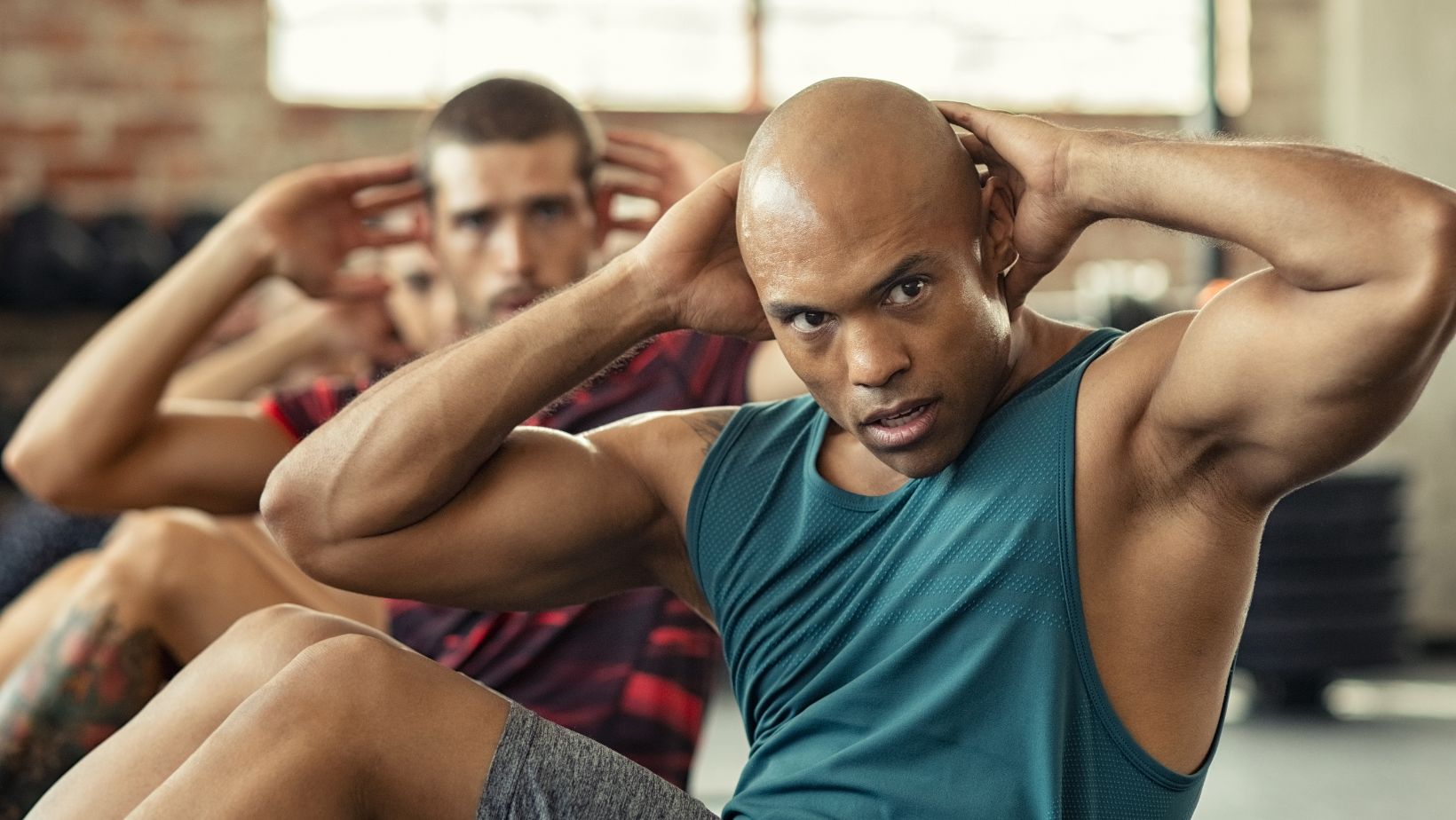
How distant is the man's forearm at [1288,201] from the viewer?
1.12 meters

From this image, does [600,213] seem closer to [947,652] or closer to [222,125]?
[947,652]

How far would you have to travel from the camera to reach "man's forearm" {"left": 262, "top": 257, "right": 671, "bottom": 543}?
1499 mm

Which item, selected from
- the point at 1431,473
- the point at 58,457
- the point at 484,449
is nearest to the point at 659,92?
the point at 1431,473

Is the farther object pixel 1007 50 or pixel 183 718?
pixel 1007 50

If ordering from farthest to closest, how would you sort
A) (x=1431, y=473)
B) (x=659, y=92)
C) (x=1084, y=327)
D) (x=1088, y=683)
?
(x=659, y=92)
(x=1431, y=473)
(x=1084, y=327)
(x=1088, y=683)

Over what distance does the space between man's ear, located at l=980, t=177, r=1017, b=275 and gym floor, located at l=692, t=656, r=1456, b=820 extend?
77.3 inches

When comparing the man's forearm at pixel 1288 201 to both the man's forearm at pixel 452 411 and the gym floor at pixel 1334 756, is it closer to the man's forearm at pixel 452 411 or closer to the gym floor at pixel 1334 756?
the man's forearm at pixel 452 411

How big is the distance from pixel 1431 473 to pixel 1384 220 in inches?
158

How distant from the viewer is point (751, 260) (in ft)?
4.36

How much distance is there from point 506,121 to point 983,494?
1242 mm

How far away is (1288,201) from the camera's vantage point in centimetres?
116

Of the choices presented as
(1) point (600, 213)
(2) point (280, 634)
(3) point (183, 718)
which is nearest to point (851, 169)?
(2) point (280, 634)

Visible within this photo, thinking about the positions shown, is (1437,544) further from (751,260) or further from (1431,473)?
(751,260)

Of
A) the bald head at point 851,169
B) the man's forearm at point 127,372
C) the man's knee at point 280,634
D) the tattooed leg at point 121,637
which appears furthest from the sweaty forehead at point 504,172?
the bald head at point 851,169
